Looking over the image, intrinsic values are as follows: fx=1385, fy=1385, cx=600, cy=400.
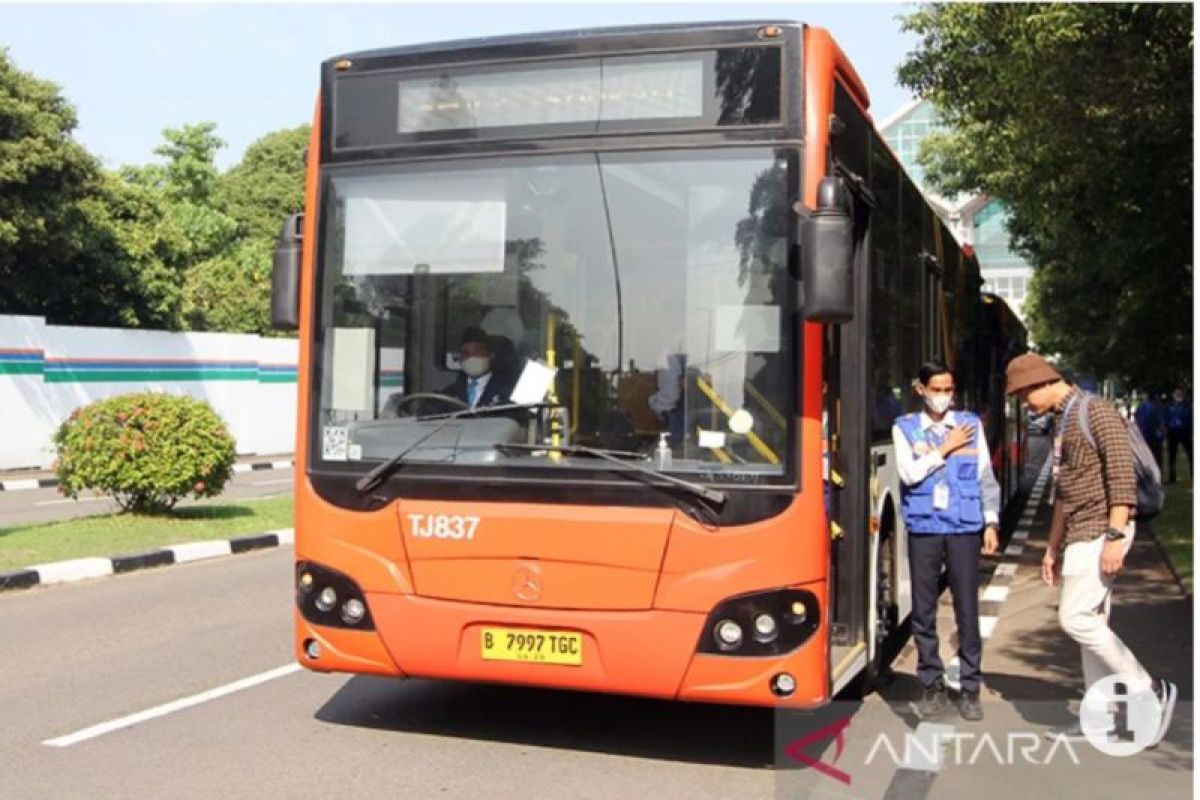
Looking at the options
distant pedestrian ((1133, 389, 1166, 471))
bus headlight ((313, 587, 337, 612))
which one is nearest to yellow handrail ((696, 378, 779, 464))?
bus headlight ((313, 587, 337, 612))

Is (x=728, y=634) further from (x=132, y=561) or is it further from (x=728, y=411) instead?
(x=132, y=561)

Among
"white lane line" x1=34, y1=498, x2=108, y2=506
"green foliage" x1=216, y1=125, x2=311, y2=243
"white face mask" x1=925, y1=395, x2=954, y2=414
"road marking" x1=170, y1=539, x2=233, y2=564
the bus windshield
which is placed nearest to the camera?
the bus windshield

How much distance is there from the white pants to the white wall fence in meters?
18.8

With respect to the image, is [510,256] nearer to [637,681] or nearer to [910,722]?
[637,681]

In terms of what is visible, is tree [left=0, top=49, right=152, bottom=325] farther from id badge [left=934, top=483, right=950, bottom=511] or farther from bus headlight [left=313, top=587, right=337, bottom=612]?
id badge [left=934, top=483, right=950, bottom=511]

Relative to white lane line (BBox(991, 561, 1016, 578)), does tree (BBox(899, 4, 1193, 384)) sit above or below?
above

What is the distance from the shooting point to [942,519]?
6.63 m

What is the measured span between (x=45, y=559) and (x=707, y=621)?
8412mm

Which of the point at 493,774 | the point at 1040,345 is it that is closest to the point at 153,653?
the point at 493,774

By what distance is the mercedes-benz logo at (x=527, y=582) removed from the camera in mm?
5586

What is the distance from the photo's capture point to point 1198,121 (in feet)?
18.2

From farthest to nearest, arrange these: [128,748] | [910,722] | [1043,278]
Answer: [1043,278] → [910,722] → [128,748]

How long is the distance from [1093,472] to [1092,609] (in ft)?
1.98

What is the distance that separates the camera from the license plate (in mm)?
5559
